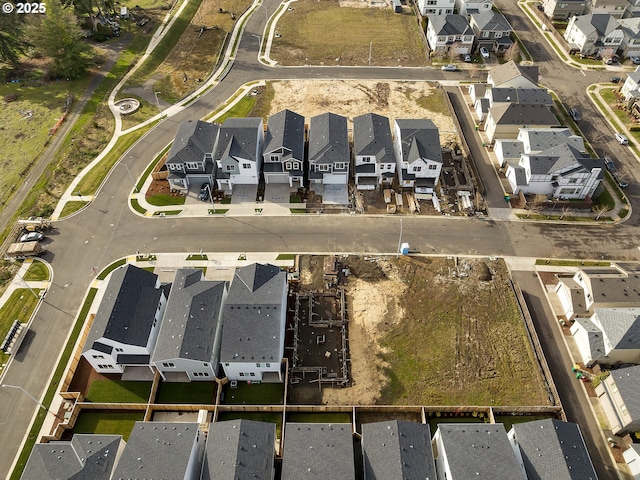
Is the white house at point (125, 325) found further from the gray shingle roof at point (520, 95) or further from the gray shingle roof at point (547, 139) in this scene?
the gray shingle roof at point (520, 95)

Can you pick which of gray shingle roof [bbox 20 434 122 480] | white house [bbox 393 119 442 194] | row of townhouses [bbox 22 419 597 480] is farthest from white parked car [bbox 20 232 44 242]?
white house [bbox 393 119 442 194]

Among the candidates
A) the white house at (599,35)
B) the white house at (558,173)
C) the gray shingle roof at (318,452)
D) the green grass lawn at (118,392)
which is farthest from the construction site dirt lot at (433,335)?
the white house at (599,35)

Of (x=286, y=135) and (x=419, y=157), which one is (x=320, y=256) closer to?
(x=286, y=135)

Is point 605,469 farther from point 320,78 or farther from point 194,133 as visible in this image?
point 320,78

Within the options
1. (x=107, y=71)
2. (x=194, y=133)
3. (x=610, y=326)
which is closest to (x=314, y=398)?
(x=610, y=326)

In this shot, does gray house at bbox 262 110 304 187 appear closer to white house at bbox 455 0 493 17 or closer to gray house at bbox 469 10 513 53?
gray house at bbox 469 10 513 53

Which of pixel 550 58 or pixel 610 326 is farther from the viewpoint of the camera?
pixel 550 58

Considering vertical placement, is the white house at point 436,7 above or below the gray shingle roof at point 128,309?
above
